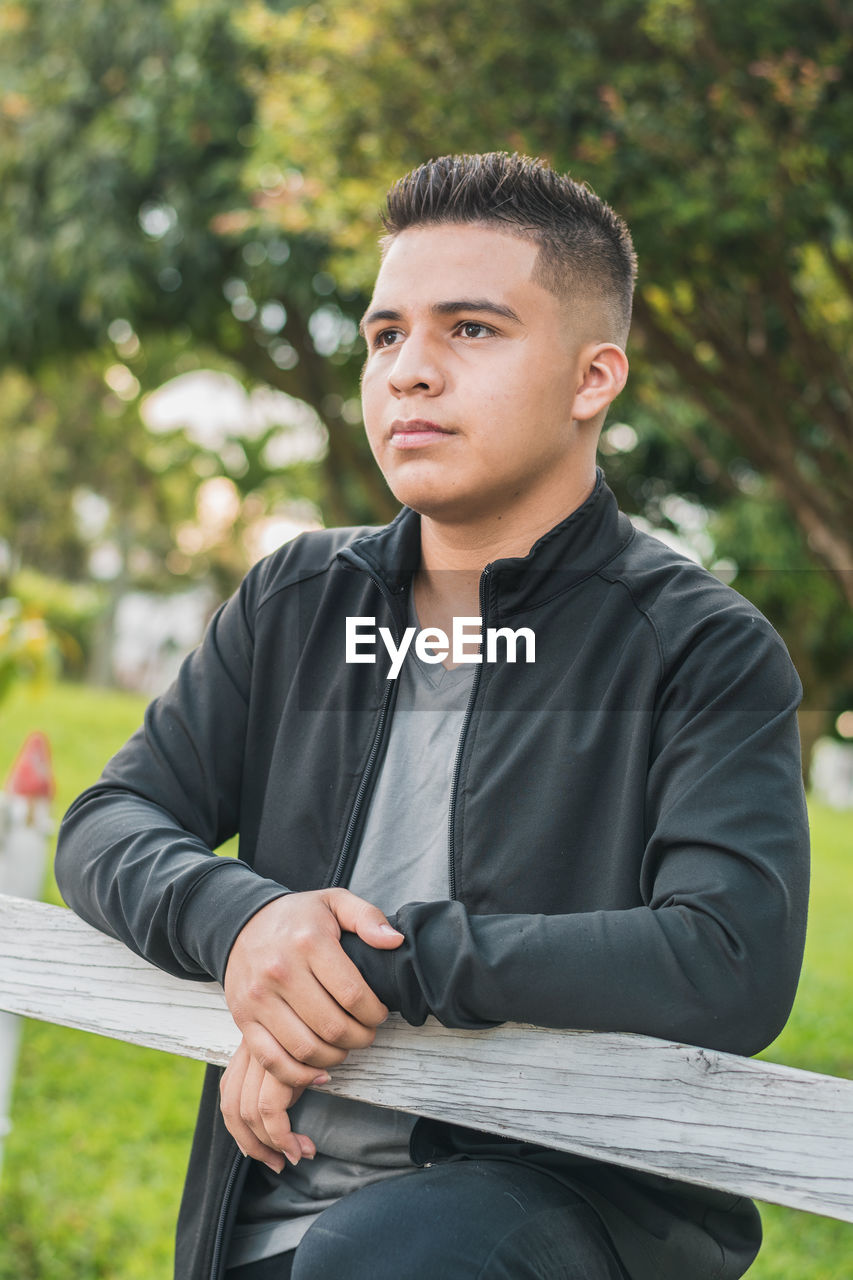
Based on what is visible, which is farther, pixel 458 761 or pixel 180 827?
pixel 180 827

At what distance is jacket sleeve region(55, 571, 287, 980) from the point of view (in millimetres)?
1541

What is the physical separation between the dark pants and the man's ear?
1.07m

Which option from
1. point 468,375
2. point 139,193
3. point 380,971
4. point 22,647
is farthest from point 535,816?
point 139,193

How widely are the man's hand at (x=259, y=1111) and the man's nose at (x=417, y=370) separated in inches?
35.6

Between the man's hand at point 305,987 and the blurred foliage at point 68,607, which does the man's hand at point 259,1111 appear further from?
the blurred foliage at point 68,607

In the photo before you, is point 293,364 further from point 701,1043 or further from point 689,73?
point 701,1043

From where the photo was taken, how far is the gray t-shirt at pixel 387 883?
166cm

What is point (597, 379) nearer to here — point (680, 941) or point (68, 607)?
point (680, 941)

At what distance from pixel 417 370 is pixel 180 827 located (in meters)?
0.76

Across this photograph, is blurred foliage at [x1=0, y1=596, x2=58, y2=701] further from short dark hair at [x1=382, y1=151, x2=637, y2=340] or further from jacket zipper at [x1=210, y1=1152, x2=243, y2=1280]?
jacket zipper at [x1=210, y1=1152, x2=243, y2=1280]

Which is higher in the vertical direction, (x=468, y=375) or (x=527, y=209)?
(x=527, y=209)

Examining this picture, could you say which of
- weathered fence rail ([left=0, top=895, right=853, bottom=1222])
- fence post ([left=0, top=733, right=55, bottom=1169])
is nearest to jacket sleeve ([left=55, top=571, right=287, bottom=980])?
weathered fence rail ([left=0, top=895, right=853, bottom=1222])

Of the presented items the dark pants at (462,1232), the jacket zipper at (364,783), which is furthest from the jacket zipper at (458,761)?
the dark pants at (462,1232)

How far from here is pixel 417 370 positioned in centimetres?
177
